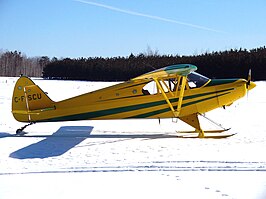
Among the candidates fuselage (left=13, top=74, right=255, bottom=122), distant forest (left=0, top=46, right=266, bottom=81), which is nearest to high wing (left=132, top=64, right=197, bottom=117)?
fuselage (left=13, top=74, right=255, bottom=122)

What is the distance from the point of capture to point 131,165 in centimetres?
632

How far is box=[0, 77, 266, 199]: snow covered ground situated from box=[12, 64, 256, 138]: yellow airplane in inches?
25.2

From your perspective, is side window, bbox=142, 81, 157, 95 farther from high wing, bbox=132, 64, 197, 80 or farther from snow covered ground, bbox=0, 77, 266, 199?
snow covered ground, bbox=0, 77, 266, 199

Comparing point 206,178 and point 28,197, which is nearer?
point 28,197

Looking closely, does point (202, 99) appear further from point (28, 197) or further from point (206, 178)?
point (28, 197)

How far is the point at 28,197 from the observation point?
459 centimetres

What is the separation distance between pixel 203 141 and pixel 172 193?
14.3 ft

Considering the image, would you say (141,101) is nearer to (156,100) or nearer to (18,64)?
(156,100)

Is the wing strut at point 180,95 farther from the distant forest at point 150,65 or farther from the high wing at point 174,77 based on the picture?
the distant forest at point 150,65

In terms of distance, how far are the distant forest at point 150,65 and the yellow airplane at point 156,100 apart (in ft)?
46.7

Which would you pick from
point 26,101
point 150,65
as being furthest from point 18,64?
point 26,101

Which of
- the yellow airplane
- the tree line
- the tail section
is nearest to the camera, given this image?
the yellow airplane

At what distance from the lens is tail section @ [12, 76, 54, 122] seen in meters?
10.5

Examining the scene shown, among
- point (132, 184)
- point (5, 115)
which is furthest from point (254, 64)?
point (132, 184)
